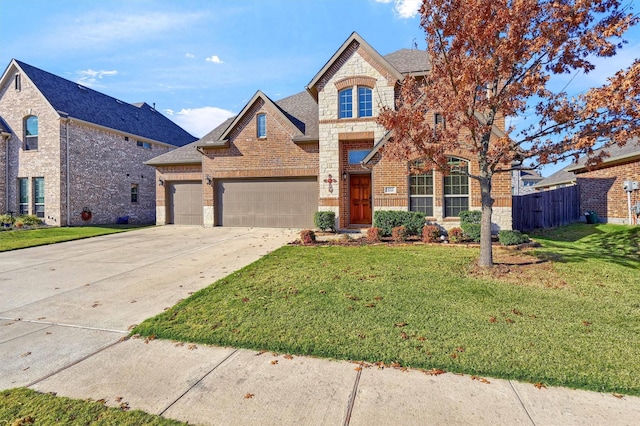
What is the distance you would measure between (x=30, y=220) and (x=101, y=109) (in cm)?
851

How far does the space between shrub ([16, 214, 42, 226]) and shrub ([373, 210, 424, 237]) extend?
62.8 feet

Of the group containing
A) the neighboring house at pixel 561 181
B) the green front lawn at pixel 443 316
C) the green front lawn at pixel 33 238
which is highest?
the neighboring house at pixel 561 181

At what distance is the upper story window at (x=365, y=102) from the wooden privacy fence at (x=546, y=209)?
7034mm

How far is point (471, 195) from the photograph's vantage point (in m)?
11.6

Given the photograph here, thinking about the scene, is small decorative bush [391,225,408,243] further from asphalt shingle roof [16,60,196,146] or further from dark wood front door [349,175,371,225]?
asphalt shingle roof [16,60,196,146]

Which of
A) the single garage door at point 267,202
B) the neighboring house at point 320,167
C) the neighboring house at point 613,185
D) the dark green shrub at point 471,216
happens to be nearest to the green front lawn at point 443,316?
the dark green shrub at point 471,216

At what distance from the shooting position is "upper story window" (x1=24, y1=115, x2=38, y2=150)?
60.8 ft

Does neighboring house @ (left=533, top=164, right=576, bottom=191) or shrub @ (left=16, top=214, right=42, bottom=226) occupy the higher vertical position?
neighboring house @ (left=533, top=164, right=576, bottom=191)

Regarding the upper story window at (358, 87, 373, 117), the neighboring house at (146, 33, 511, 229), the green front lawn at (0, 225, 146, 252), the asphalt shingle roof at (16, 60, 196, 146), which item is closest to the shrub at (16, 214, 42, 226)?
the green front lawn at (0, 225, 146, 252)

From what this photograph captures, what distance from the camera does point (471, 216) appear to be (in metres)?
11.0

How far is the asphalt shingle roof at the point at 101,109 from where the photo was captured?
728 inches

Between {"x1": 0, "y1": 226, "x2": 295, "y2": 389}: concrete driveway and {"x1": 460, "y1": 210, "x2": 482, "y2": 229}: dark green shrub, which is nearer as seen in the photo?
{"x1": 0, "y1": 226, "x2": 295, "y2": 389}: concrete driveway

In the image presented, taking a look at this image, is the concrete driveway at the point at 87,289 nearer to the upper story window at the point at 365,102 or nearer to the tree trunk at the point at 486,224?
the tree trunk at the point at 486,224

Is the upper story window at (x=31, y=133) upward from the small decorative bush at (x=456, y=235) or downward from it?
upward
